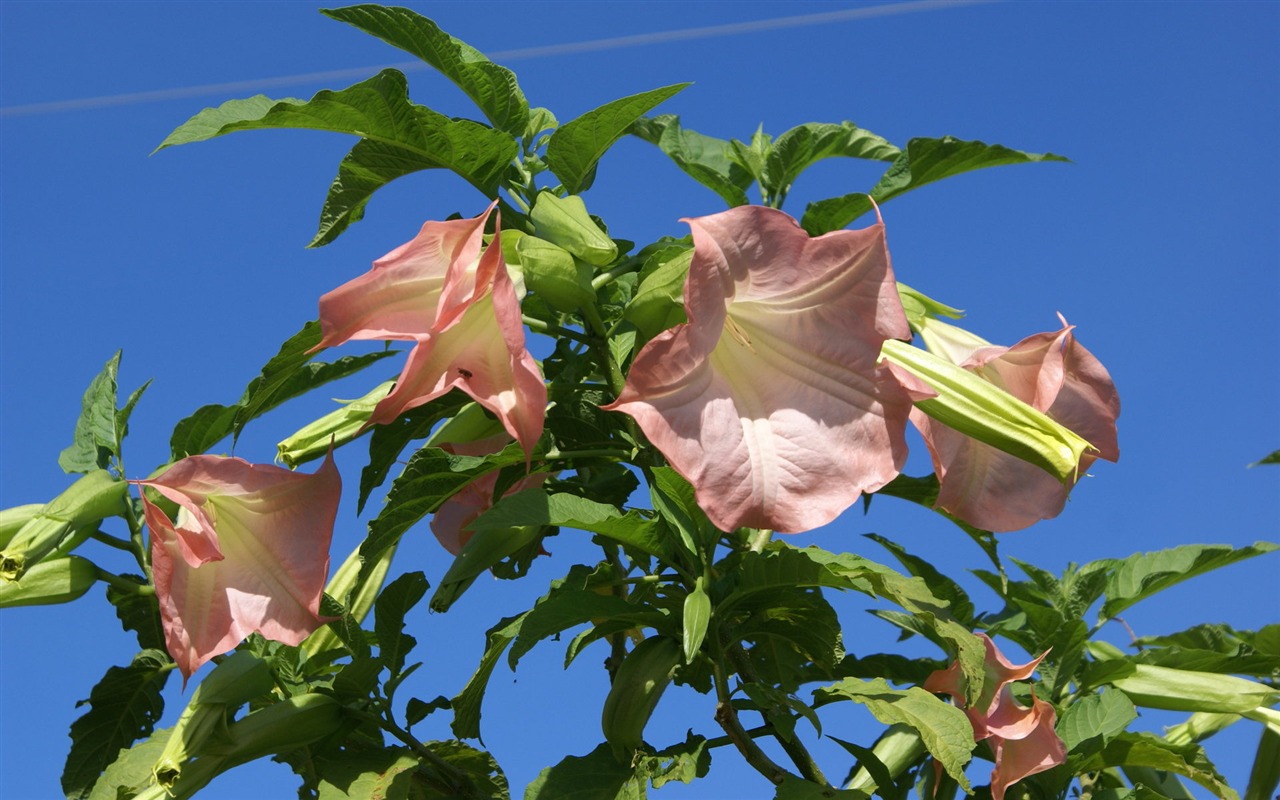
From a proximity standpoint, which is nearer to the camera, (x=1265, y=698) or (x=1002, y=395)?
(x=1002, y=395)

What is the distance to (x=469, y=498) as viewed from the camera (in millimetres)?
1852

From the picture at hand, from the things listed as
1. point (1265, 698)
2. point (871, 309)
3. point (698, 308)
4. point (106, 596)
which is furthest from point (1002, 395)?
point (106, 596)

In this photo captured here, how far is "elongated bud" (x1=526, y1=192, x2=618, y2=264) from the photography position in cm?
154

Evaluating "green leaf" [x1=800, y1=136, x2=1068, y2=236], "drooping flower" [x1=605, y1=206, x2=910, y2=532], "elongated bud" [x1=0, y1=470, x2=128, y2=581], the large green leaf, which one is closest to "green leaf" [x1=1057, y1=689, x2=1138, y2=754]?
"drooping flower" [x1=605, y1=206, x2=910, y2=532]

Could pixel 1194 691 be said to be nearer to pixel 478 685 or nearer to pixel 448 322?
pixel 478 685

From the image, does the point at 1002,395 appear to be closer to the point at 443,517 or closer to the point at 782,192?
the point at 782,192

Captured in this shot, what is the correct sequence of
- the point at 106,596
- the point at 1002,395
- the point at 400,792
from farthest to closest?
the point at 106,596 → the point at 400,792 → the point at 1002,395

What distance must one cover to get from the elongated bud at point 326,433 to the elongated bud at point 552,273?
361mm

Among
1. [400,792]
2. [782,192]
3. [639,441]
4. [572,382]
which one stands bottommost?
[400,792]

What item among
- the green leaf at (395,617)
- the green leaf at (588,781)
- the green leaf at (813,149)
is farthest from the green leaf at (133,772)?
the green leaf at (813,149)

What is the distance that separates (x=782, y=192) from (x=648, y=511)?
588 millimetres

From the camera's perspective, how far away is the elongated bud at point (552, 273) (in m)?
1.47

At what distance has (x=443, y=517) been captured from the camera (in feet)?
6.42

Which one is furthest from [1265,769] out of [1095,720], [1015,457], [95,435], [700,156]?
[95,435]
